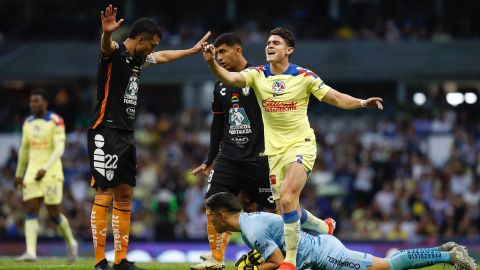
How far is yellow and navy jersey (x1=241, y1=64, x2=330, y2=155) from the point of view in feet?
37.0

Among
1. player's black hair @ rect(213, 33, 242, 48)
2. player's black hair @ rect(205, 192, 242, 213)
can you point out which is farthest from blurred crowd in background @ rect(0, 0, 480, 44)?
player's black hair @ rect(205, 192, 242, 213)

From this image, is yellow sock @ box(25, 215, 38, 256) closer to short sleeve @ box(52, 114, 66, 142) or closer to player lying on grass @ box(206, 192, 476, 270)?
short sleeve @ box(52, 114, 66, 142)

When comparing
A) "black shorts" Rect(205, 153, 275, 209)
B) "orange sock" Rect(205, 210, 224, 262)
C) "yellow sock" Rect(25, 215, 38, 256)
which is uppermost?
"black shorts" Rect(205, 153, 275, 209)

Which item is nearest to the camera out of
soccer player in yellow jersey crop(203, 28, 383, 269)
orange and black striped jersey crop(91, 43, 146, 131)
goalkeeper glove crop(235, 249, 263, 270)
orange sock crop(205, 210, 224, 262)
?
goalkeeper glove crop(235, 249, 263, 270)

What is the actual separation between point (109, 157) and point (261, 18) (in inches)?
856

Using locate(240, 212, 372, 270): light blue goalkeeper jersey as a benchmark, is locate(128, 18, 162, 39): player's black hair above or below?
above

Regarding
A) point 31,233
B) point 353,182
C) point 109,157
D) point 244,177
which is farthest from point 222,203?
point 353,182

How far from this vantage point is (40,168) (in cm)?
1620

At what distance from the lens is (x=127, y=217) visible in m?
11.4

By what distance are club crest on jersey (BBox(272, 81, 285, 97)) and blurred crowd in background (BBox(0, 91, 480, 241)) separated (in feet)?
33.9

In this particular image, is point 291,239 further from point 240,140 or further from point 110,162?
point 240,140

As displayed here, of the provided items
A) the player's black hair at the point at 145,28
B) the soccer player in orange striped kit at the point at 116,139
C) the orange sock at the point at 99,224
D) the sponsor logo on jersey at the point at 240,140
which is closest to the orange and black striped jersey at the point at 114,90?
the soccer player in orange striped kit at the point at 116,139

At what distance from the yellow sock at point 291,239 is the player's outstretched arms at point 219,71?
68.8 inches

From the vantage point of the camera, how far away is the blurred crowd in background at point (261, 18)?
30272 millimetres
